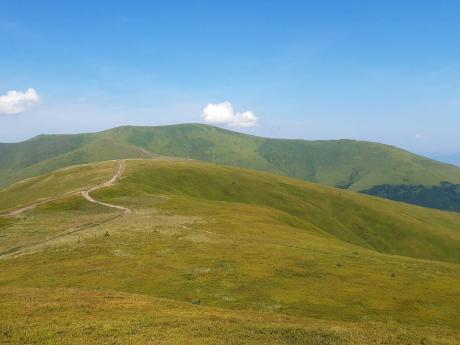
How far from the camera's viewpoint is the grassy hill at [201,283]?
3209cm

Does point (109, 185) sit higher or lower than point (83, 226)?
higher

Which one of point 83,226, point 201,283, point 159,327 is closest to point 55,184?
point 83,226

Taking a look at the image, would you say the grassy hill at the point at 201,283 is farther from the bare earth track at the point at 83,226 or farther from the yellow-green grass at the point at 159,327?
the bare earth track at the point at 83,226

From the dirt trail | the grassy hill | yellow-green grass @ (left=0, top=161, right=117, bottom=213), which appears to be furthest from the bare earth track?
yellow-green grass @ (left=0, top=161, right=117, bottom=213)

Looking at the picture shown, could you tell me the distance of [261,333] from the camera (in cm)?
3189

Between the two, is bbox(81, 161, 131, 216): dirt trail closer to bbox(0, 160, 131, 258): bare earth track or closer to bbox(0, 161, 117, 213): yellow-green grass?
bbox(0, 160, 131, 258): bare earth track

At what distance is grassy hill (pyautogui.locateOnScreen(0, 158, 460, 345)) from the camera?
105 ft

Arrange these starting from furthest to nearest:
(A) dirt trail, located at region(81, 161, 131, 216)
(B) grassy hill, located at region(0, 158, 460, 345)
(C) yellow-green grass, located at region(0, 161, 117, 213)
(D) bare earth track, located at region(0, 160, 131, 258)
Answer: (C) yellow-green grass, located at region(0, 161, 117, 213), (A) dirt trail, located at region(81, 161, 131, 216), (D) bare earth track, located at region(0, 160, 131, 258), (B) grassy hill, located at region(0, 158, 460, 345)

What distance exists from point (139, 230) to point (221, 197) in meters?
85.3

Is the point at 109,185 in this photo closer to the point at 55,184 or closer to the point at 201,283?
the point at 55,184

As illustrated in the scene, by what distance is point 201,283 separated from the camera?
5575 cm

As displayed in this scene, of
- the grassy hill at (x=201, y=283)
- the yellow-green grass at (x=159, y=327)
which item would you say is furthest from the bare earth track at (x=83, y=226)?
the yellow-green grass at (x=159, y=327)

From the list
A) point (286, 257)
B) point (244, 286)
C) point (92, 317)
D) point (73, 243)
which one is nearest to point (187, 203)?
point (73, 243)

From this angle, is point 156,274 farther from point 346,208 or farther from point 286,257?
point 346,208
